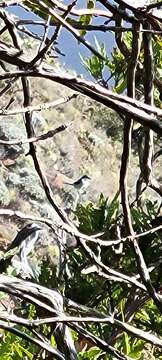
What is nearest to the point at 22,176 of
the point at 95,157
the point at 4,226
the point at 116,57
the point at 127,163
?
the point at 4,226

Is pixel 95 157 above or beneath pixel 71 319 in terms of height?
above

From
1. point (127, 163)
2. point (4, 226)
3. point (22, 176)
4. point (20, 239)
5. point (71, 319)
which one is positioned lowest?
point (71, 319)

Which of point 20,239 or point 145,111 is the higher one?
point 20,239

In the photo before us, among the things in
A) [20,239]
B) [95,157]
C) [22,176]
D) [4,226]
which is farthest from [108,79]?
[95,157]

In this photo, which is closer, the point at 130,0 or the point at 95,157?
the point at 130,0

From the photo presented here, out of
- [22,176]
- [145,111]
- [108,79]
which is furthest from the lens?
[22,176]

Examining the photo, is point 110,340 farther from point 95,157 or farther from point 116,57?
point 95,157

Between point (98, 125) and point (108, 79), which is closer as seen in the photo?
point (108, 79)

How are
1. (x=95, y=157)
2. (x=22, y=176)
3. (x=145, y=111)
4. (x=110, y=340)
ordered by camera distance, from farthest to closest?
(x=95, y=157) → (x=22, y=176) → (x=110, y=340) → (x=145, y=111)

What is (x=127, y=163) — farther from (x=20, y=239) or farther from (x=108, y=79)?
(x=108, y=79)
